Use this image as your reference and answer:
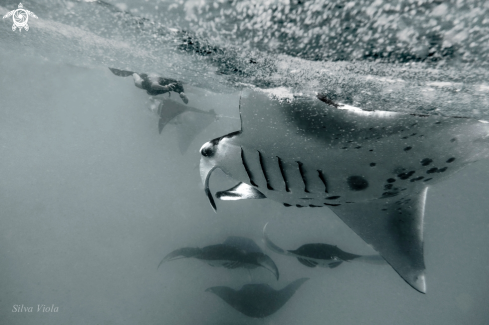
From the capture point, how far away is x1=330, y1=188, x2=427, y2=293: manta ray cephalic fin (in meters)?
2.10

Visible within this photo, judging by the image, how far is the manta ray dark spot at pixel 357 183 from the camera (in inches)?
66.8

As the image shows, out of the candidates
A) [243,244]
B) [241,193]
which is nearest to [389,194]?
[241,193]

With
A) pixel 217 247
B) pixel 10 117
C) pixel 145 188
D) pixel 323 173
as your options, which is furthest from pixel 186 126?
pixel 10 117

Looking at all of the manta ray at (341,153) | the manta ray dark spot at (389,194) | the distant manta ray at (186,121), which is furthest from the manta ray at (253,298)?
→ the manta ray dark spot at (389,194)

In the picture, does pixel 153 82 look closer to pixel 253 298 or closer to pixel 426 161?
pixel 426 161

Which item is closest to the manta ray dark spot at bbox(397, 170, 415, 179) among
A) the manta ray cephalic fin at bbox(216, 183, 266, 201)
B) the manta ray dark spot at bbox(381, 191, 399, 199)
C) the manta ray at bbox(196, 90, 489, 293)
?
the manta ray at bbox(196, 90, 489, 293)

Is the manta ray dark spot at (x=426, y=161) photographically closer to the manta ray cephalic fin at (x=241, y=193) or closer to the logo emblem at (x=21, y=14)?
the manta ray cephalic fin at (x=241, y=193)

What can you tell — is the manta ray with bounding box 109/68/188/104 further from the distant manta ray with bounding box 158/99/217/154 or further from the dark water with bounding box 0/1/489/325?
the distant manta ray with bounding box 158/99/217/154

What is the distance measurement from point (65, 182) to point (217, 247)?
13.9 meters

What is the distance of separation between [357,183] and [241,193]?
0.92 metres

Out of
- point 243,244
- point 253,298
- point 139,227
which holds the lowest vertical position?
point 139,227

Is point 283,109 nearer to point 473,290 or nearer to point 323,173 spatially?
point 323,173

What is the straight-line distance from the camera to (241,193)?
198 cm

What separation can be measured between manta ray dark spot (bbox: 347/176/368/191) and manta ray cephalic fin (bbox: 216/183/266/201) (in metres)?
0.74
